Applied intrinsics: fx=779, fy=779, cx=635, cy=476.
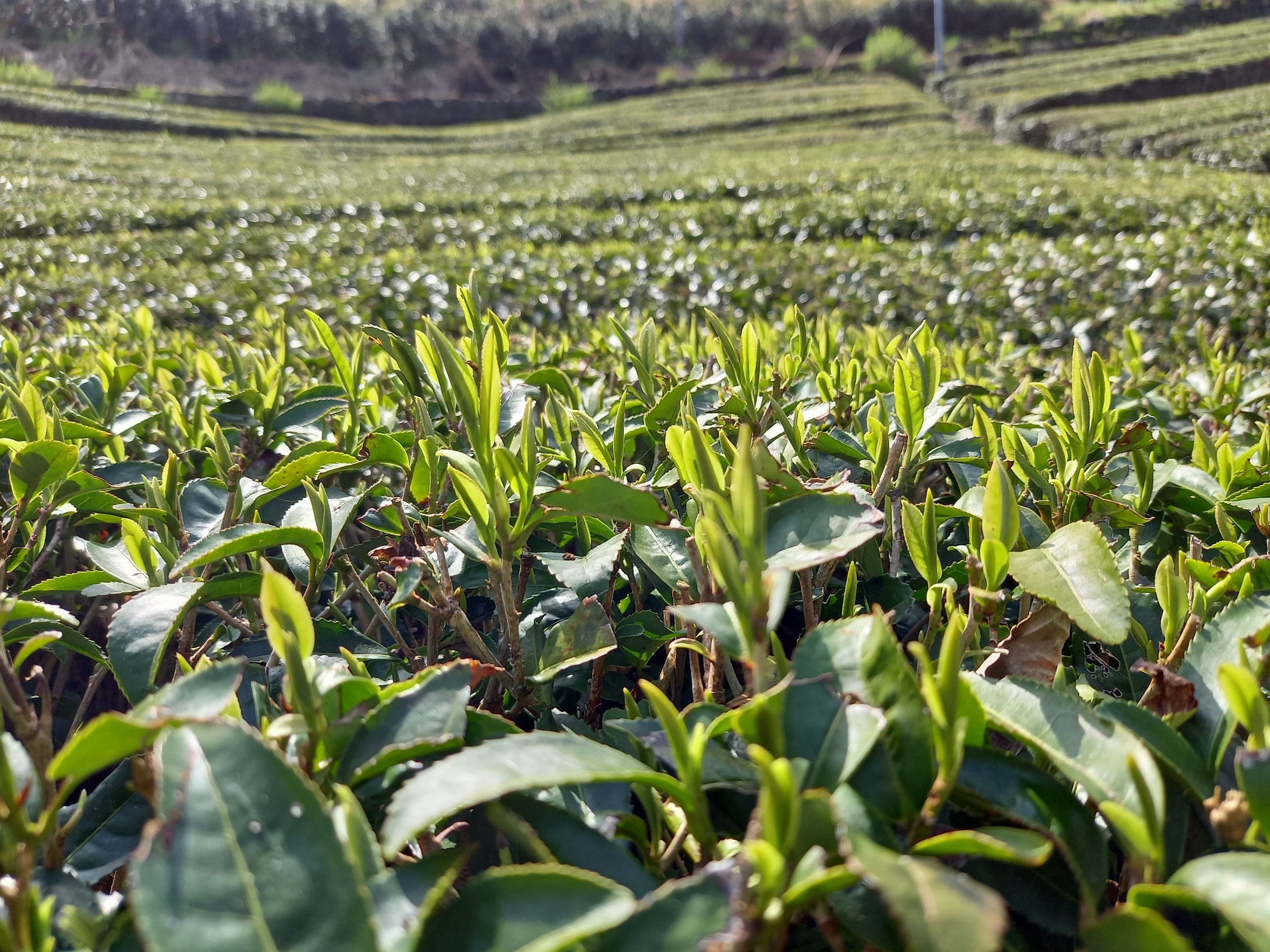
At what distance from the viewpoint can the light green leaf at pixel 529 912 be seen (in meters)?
0.41

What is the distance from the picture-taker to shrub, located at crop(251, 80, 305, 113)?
28391mm

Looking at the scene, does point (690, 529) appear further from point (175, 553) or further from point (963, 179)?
point (963, 179)

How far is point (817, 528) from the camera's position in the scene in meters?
0.63

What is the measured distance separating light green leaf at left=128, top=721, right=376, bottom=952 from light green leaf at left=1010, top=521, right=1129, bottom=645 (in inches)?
21.4

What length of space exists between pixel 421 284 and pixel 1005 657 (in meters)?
4.80

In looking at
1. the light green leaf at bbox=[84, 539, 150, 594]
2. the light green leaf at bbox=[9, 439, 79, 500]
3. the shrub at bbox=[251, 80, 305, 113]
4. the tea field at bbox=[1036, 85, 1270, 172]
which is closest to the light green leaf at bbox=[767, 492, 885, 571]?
the light green leaf at bbox=[84, 539, 150, 594]

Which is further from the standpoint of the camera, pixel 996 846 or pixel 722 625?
pixel 722 625

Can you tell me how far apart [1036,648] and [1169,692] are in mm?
Result: 120

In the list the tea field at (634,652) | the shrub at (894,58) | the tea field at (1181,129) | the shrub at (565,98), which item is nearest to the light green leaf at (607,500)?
the tea field at (634,652)

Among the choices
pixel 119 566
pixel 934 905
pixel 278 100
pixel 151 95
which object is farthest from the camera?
pixel 278 100

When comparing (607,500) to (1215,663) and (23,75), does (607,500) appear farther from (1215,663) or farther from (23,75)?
(23,75)

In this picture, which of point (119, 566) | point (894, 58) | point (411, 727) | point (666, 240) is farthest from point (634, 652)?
point (894, 58)

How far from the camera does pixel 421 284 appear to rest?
4996 millimetres

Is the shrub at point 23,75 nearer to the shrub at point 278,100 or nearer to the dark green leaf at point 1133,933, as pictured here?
the shrub at point 278,100
